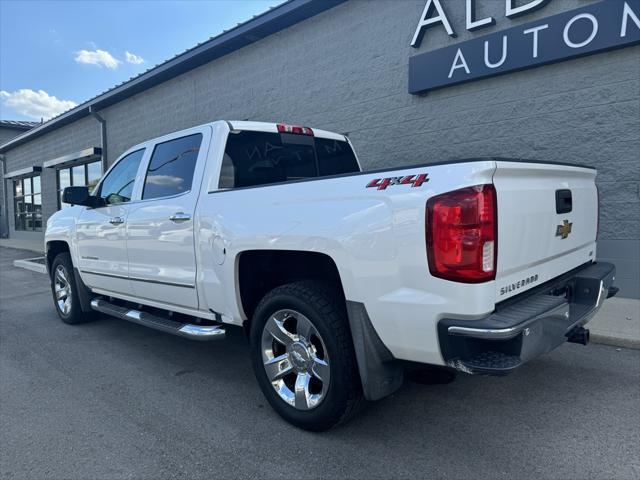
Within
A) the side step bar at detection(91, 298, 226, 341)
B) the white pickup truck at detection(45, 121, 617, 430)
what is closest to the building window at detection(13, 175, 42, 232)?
the side step bar at detection(91, 298, 226, 341)

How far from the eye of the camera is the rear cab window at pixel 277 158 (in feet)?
12.3

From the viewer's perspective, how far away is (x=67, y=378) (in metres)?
3.96

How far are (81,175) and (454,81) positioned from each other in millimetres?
15954

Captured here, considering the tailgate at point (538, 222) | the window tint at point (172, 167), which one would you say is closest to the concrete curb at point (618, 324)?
the tailgate at point (538, 222)

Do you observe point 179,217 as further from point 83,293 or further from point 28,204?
point 28,204

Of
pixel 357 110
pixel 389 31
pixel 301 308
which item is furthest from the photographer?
pixel 357 110

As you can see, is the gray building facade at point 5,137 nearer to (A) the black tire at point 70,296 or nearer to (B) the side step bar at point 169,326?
(A) the black tire at point 70,296

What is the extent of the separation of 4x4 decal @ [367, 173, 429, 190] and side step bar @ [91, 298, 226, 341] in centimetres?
174

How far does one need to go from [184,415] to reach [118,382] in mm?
962

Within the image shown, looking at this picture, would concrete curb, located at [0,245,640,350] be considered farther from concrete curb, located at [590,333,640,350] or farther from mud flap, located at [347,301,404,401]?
mud flap, located at [347,301,404,401]

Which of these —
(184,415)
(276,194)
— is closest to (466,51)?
(276,194)

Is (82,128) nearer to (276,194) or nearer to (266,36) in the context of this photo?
(266,36)

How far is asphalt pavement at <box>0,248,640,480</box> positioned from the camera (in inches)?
101

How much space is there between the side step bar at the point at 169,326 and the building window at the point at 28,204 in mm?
19516
